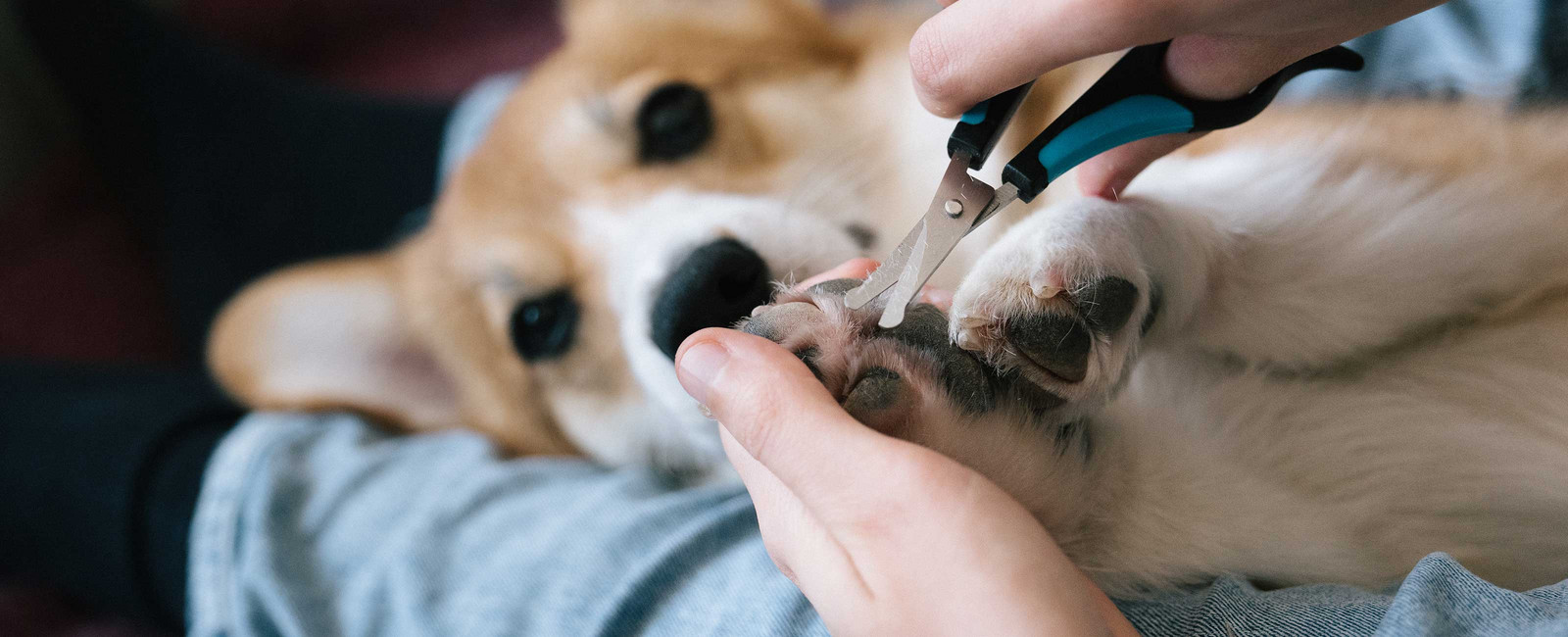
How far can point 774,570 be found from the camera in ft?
2.90

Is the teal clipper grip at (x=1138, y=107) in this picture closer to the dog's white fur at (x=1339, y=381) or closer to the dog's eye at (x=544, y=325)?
the dog's white fur at (x=1339, y=381)

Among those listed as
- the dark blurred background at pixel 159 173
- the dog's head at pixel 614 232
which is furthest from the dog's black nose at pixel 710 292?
the dark blurred background at pixel 159 173

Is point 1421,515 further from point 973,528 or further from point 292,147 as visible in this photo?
point 292,147

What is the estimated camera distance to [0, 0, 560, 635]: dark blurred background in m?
2.36

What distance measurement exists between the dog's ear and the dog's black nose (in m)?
1.00

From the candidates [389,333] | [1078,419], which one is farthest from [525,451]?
[1078,419]

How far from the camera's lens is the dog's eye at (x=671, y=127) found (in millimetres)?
1371

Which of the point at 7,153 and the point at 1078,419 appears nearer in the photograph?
the point at 1078,419

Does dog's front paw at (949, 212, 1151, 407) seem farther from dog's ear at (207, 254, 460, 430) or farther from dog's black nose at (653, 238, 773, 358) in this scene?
dog's ear at (207, 254, 460, 430)

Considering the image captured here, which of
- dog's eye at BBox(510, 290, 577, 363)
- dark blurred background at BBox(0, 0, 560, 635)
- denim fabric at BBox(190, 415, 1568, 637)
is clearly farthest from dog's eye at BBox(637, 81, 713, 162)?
dark blurred background at BBox(0, 0, 560, 635)

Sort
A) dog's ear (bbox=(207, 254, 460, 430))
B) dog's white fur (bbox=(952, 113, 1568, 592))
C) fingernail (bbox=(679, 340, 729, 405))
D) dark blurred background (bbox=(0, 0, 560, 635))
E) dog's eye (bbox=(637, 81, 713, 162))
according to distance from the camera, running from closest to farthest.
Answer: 1. fingernail (bbox=(679, 340, 729, 405))
2. dog's white fur (bbox=(952, 113, 1568, 592))
3. dog's eye (bbox=(637, 81, 713, 162))
4. dog's ear (bbox=(207, 254, 460, 430))
5. dark blurred background (bbox=(0, 0, 560, 635))

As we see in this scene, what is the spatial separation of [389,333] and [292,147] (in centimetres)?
100

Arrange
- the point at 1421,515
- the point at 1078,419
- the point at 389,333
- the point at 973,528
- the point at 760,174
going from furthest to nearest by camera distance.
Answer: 1. the point at 389,333
2. the point at 760,174
3. the point at 1421,515
4. the point at 1078,419
5. the point at 973,528

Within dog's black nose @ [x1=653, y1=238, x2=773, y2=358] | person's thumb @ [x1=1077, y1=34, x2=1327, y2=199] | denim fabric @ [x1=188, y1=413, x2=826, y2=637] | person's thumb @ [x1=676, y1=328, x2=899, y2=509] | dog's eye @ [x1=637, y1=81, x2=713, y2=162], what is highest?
person's thumb @ [x1=1077, y1=34, x2=1327, y2=199]
